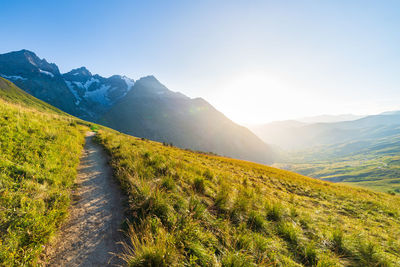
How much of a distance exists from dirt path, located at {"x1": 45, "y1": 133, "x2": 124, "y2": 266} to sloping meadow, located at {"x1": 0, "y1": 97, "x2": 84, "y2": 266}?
1.15 feet

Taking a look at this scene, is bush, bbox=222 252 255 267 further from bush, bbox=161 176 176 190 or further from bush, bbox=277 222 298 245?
bush, bbox=161 176 176 190

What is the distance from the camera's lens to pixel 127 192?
5391mm

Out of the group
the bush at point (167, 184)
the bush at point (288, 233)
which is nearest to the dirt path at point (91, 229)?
the bush at point (167, 184)

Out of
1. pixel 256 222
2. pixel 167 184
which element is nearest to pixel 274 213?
pixel 256 222

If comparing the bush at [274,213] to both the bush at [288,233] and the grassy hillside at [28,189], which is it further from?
the grassy hillside at [28,189]

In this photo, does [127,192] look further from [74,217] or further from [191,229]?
[191,229]

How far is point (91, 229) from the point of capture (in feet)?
13.3

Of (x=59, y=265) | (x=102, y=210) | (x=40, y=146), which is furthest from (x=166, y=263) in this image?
(x=40, y=146)

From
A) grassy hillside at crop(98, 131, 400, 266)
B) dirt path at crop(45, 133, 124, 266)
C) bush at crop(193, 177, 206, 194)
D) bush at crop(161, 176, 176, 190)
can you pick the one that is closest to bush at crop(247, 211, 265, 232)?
grassy hillside at crop(98, 131, 400, 266)

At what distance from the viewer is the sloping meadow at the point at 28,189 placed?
293cm

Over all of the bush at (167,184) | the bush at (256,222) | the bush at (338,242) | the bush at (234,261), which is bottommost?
the bush at (338,242)

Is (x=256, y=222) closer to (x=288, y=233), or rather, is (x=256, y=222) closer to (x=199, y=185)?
(x=288, y=233)

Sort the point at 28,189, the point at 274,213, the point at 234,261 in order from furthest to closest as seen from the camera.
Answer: the point at 274,213
the point at 28,189
the point at 234,261

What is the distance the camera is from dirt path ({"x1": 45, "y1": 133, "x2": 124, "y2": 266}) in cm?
326
